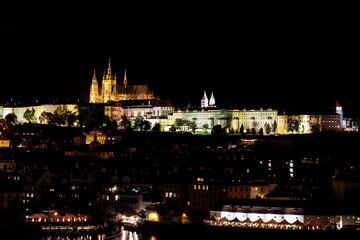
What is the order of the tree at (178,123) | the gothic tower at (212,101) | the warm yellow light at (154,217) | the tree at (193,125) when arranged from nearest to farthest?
the warm yellow light at (154,217) < the tree at (193,125) < the tree at (178,123) < the gothic tower at (212,101)

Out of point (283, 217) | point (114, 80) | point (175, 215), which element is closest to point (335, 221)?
point (283, 217)

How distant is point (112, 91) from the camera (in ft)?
297

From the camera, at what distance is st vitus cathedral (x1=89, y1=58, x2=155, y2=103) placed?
89.7 m

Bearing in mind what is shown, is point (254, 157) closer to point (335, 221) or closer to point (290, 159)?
point (290, 159)

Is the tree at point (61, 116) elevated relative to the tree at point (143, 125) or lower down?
elevated

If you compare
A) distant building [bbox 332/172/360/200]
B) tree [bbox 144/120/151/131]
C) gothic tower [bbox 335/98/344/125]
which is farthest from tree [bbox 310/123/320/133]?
distant building [bbox 332/172/360/200]

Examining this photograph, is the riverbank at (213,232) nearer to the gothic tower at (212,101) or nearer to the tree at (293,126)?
the tree at (293,126)

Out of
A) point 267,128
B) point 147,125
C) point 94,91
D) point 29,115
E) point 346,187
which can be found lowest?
point 346,187

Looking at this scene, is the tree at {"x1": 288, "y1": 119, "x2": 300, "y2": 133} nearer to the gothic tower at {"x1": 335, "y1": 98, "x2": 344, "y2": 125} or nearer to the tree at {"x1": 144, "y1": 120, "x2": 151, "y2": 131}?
the gothic tower at {"x1": 335, "y1": 98, "x2": 344, "y2": 125}

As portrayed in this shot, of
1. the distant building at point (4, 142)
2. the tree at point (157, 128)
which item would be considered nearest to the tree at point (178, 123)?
the tree at point (157, 128)

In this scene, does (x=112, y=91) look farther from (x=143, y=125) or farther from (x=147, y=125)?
(x=147, y=125)

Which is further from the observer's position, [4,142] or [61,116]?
[61,116]

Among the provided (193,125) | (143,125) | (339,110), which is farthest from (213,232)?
(193,125)

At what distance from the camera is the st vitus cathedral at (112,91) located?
89688 mm
